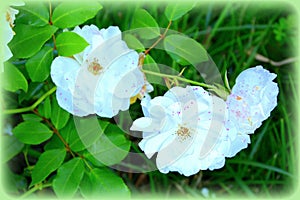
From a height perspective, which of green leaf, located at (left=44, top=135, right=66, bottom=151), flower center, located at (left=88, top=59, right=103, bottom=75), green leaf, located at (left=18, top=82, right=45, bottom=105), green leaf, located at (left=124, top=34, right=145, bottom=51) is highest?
green leaf, located at (left=124, top=34, right=145, bottom=51)

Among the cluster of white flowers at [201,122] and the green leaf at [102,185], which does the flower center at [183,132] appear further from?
the green leaf at [102,185]

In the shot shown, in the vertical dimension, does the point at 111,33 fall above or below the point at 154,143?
above

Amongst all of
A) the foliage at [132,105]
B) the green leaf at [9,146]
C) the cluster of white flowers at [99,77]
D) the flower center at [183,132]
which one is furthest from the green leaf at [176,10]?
the green leaf at [9,146]

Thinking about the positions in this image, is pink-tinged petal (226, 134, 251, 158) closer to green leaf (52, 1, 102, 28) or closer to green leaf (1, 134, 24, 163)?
green leaf (52, 1, 102, 28)

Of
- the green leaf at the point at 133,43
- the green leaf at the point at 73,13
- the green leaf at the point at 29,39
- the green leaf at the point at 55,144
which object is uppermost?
the green leaf at the point at 73,13

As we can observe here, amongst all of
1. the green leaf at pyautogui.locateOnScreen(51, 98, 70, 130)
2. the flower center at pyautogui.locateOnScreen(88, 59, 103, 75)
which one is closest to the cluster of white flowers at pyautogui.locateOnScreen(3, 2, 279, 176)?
the flower center at pyautogui.locateOnScreen(88, 59, 103, 75)

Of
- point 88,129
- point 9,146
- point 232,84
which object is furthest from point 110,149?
point 232,84

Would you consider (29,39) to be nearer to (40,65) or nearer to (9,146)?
(40,65)
